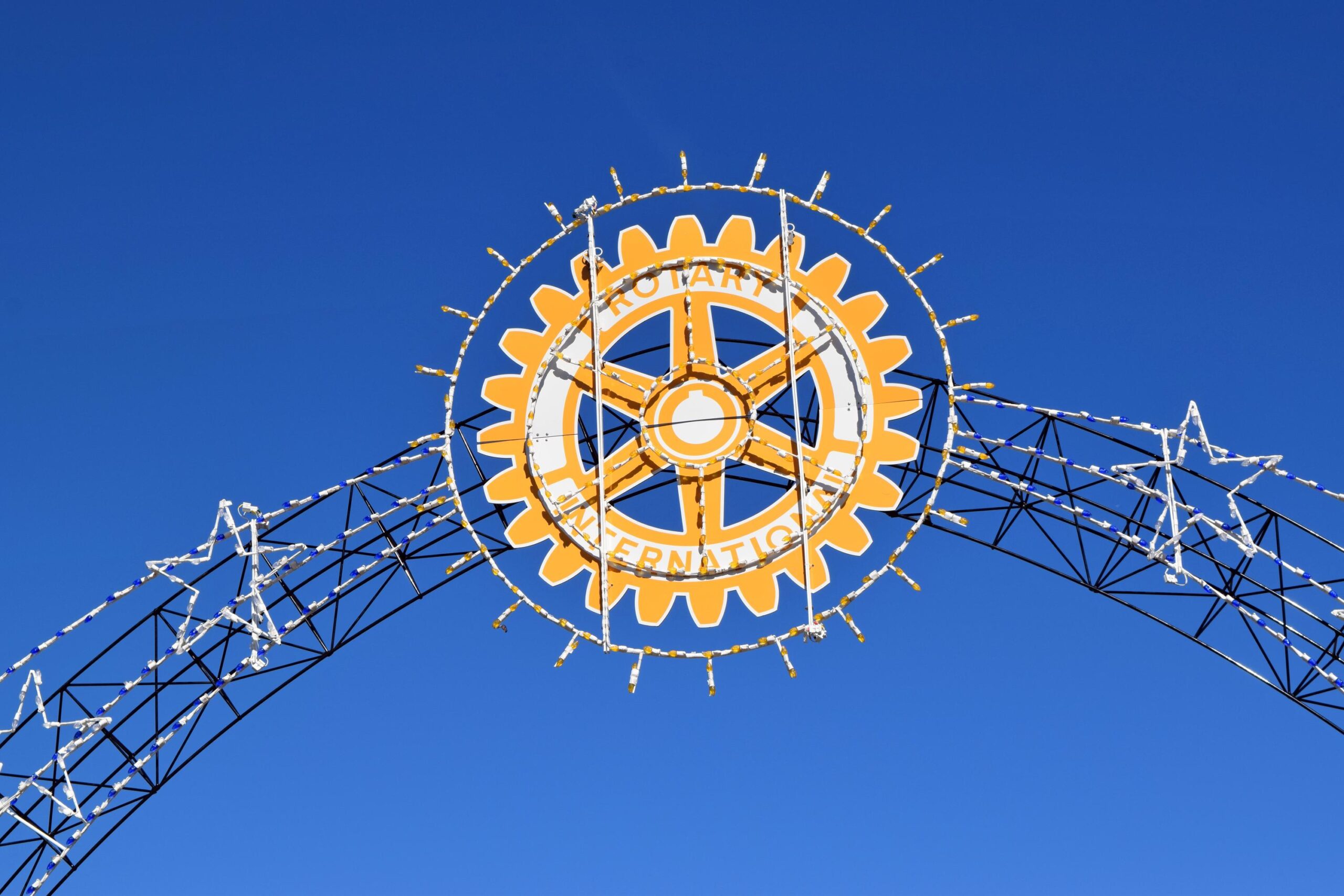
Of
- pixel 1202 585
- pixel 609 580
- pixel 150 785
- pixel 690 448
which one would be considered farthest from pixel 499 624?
pixel 1202 585

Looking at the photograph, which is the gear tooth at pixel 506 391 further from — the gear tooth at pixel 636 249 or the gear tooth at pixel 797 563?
the gear tooth at pixel 797 563

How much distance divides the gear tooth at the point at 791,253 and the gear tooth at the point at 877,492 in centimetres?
285

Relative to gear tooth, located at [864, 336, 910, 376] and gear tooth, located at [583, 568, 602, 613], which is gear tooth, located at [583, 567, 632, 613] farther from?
gear tooth, located at [864, 336, 910, 376]

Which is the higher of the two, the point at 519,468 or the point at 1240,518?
the point at 1240,518

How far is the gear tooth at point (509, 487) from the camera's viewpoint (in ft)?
92.9

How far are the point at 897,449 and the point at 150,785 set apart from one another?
10.6 meters

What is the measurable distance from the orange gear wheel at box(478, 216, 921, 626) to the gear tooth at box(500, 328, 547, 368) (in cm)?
2

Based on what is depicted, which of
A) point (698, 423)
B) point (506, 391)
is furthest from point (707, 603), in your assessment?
point (506, 391)

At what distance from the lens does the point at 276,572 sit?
28.8m

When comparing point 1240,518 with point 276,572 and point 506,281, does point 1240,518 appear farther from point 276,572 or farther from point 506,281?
point 276,572

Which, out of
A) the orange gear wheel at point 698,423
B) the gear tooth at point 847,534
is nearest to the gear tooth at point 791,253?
the orange gear wheel at point 698,423

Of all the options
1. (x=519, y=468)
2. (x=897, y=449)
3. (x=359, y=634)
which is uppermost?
(x=897, y=449)

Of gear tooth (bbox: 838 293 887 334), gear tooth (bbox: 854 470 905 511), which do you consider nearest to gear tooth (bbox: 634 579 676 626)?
gear tooth (bbox: 854 470 905 511)

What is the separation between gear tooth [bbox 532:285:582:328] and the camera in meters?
28.5
